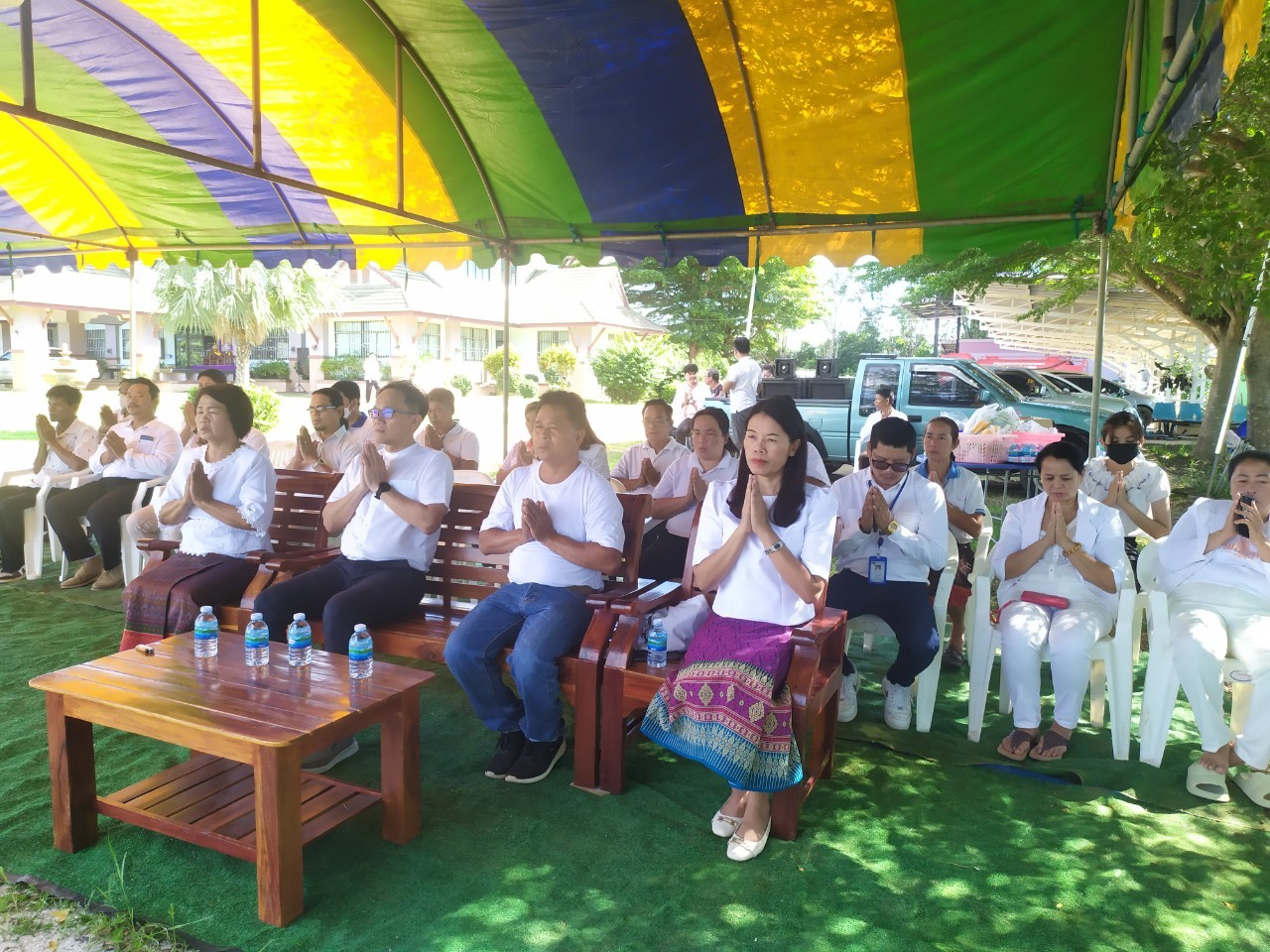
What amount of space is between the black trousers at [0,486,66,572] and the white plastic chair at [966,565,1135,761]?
641 centimetres

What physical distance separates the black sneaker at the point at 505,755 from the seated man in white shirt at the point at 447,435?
2837 millimetres

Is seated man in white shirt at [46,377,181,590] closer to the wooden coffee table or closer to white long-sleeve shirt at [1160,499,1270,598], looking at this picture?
the wooden coffee table

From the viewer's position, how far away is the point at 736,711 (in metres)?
2.94

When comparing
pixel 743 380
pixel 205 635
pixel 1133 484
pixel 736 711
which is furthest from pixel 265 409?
pixel 736 711

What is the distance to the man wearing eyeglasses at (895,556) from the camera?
13.2 feet

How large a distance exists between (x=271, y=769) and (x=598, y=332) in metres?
32.9

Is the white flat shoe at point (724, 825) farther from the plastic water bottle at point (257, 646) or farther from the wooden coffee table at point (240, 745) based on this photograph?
the plastic water bottle at point (257, 646)

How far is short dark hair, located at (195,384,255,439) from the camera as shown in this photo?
4.34 metres

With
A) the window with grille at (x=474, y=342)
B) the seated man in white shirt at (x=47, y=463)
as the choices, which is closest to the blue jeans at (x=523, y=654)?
the seated man in white shirt at (x=47, y=463)

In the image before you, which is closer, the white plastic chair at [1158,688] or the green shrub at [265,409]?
the white plastic chair at [1158,688]

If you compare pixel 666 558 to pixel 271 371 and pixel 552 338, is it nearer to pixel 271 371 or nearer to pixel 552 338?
pixel 552 338

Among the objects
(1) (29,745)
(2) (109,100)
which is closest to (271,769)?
(1) (29,745)

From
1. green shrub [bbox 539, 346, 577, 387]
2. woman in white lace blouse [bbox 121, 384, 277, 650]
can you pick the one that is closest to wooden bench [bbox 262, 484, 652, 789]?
woman in white lace blouse [bbox 121, 384, 277, 650]

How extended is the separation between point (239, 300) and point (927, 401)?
22.5 metres
